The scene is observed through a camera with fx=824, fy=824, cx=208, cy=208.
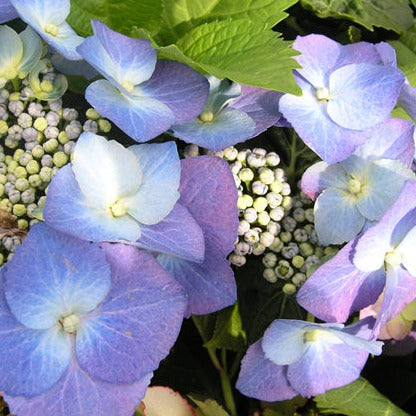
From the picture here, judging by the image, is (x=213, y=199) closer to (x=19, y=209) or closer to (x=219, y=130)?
(x=219, y=130)

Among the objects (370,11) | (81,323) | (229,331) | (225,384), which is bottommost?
(225,384)

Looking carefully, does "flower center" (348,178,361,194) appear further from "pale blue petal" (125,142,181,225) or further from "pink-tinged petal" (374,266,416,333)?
"pale blue petal" (125,142,181,225)

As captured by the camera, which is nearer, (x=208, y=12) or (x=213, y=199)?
(x=213, y=199)

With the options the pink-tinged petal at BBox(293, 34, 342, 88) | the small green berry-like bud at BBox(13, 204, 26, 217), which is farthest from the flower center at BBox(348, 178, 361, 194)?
the small green berry-like bud at BBox(13, 204, 26, 217)

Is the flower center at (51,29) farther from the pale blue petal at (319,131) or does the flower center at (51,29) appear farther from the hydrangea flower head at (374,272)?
the hydrangea flower head at (374,272)

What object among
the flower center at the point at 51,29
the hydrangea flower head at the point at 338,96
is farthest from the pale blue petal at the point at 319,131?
the flower center at the point at 51,29

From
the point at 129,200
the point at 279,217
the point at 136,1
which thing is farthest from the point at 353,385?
the point at 136,1

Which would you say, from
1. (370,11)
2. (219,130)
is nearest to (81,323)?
(219,130)

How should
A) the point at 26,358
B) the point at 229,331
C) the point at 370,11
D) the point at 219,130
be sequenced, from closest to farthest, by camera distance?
the point at 26,358, the point at 219,130, the point at 229,331, the point at 370,11
